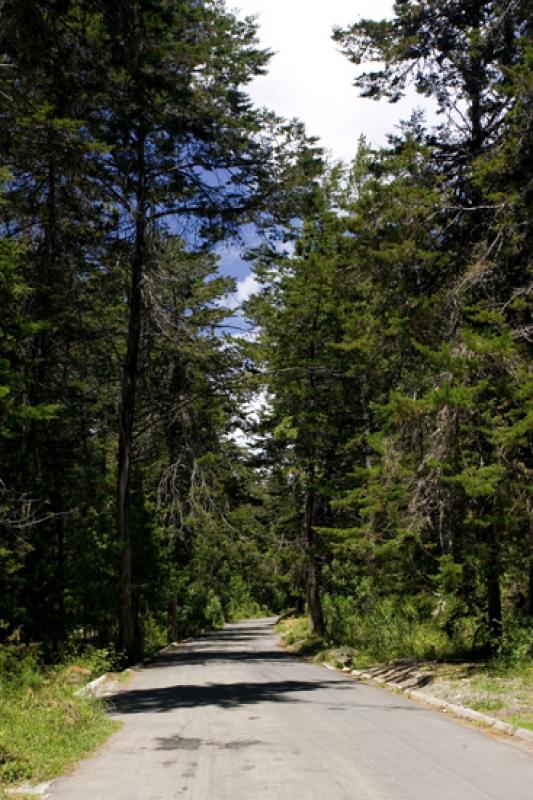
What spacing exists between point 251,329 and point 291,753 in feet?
44.2

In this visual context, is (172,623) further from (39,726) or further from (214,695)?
(39,726)

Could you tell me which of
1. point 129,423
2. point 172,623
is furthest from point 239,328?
point 172,623

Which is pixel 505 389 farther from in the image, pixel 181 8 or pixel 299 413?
pixel 299 413

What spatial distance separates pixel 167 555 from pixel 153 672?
11404 millimetres

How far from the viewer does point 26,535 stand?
1642cm

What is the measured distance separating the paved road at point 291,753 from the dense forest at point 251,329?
339 centimetres

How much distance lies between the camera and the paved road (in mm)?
6129

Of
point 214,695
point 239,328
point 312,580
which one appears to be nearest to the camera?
point 214,695

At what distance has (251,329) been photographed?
1972cm

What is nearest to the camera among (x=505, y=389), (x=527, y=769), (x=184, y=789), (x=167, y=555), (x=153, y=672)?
(x=184, y=789)

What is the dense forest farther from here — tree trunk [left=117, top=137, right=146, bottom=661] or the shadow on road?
the shadow on road

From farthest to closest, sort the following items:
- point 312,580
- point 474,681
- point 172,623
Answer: point 172,623, point 312,580, point 474,681

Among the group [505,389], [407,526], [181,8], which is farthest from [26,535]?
[181,8]

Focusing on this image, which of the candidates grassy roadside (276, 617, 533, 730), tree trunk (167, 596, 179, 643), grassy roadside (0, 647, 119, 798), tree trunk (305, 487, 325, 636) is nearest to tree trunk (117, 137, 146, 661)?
grassy roadside (276, 617, 533, 730)
